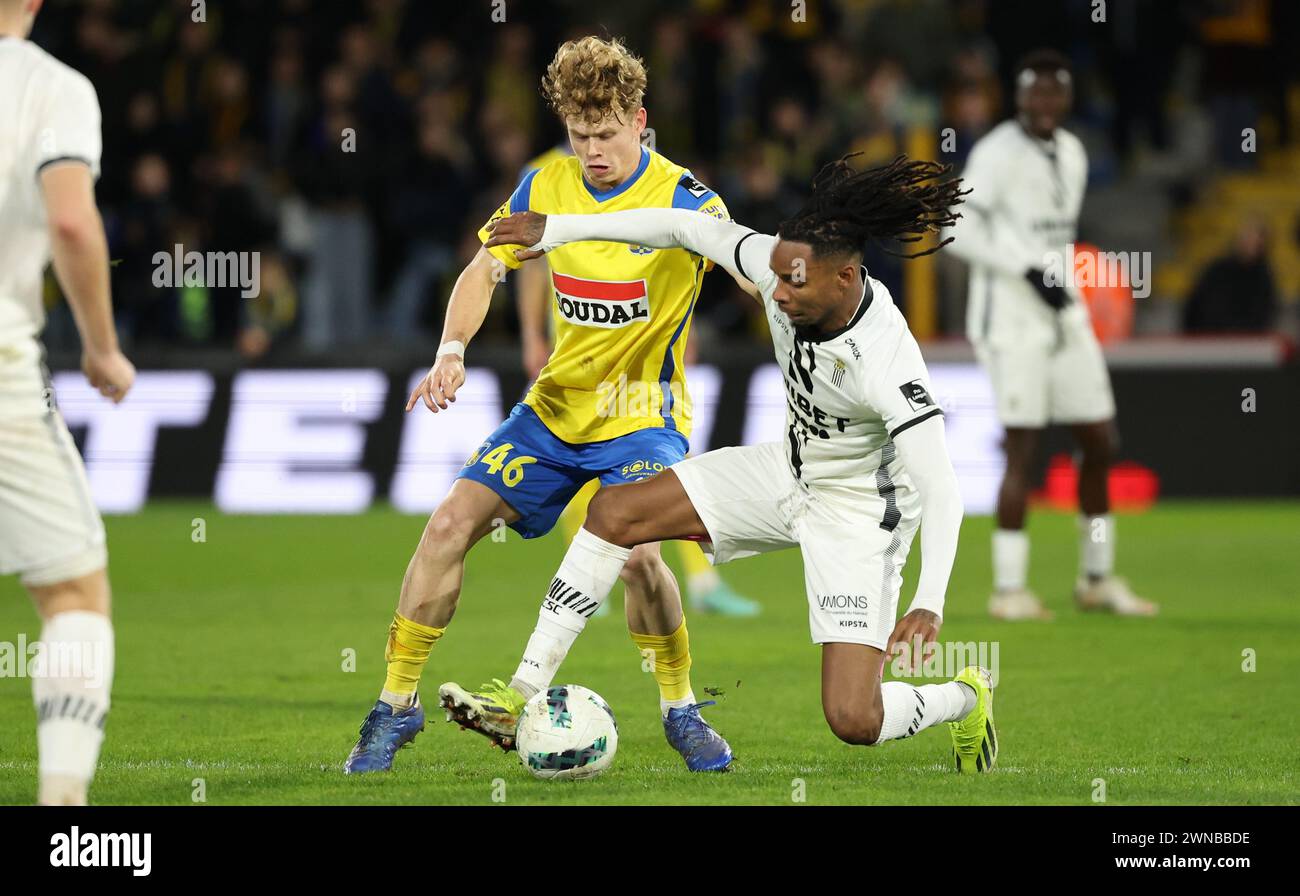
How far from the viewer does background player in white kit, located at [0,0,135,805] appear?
4391 millimetres

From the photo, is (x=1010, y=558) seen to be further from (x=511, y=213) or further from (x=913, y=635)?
(x=913, y=635)

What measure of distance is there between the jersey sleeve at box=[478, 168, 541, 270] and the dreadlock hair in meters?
1.00

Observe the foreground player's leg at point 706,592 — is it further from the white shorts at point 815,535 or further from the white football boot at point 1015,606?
the white shorts at point 815,535

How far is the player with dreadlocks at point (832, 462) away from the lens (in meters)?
5.69

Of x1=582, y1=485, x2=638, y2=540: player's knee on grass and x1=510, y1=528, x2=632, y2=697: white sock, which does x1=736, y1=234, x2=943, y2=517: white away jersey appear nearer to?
x1=582, y1=485, x2=638, y2=540: player's knee on grass

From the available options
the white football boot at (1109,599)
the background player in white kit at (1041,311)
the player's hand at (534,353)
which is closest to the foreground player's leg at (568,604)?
the player's hand at (534,353)

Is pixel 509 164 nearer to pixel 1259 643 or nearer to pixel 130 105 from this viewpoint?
pixel 130 105

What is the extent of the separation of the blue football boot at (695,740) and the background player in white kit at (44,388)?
7.05 feet

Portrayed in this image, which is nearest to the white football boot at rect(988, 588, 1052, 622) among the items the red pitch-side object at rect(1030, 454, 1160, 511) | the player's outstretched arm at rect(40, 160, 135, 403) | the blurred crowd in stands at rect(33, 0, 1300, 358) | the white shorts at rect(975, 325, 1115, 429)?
the white shorts at rect(975, 325, 1115, 429)

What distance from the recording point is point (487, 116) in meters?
16.6

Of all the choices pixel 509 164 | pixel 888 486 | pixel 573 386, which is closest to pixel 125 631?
pixel 573 386

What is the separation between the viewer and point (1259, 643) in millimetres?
9078

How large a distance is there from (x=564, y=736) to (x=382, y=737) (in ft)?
2.06

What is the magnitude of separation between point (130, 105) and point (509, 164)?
10.9 ft
